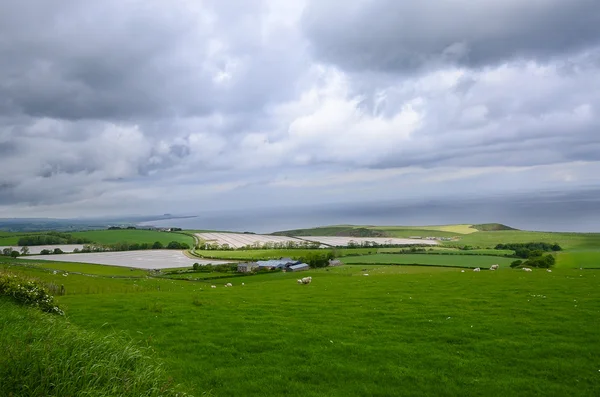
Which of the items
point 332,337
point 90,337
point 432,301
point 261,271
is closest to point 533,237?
point 261,271

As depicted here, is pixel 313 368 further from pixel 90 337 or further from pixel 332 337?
pixel 90 337

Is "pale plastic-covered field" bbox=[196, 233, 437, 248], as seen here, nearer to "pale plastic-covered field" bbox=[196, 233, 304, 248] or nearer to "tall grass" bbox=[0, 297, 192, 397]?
"pale plastic-covered field" bbox=[196, 233, 304, 248]

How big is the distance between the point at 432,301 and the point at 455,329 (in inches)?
213

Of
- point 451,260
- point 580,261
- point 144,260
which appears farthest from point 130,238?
point 580,261

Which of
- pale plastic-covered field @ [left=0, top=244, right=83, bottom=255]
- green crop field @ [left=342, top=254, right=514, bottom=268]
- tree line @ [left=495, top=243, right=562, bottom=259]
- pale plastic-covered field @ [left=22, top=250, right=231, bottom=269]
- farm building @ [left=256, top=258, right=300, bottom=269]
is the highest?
tree line @ [left=495, top=243, right=562, bottom=259]

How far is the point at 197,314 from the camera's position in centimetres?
1619

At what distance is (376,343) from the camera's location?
1170 cm

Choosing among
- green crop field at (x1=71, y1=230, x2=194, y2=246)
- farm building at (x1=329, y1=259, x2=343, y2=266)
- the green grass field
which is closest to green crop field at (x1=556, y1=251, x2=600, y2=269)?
farm building at (x1=329, y1=259, x2=343, y2=266)

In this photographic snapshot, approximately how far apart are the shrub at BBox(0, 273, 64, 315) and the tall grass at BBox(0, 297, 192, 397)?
6.69m

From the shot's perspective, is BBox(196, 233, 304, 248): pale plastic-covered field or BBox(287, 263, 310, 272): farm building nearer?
BBox(287, 263, 310, 272): farm building

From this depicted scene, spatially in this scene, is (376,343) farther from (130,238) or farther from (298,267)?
(130,238)

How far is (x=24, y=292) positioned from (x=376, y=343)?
13573 mm

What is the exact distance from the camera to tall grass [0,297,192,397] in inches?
222

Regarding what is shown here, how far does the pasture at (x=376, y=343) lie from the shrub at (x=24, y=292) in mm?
1744
